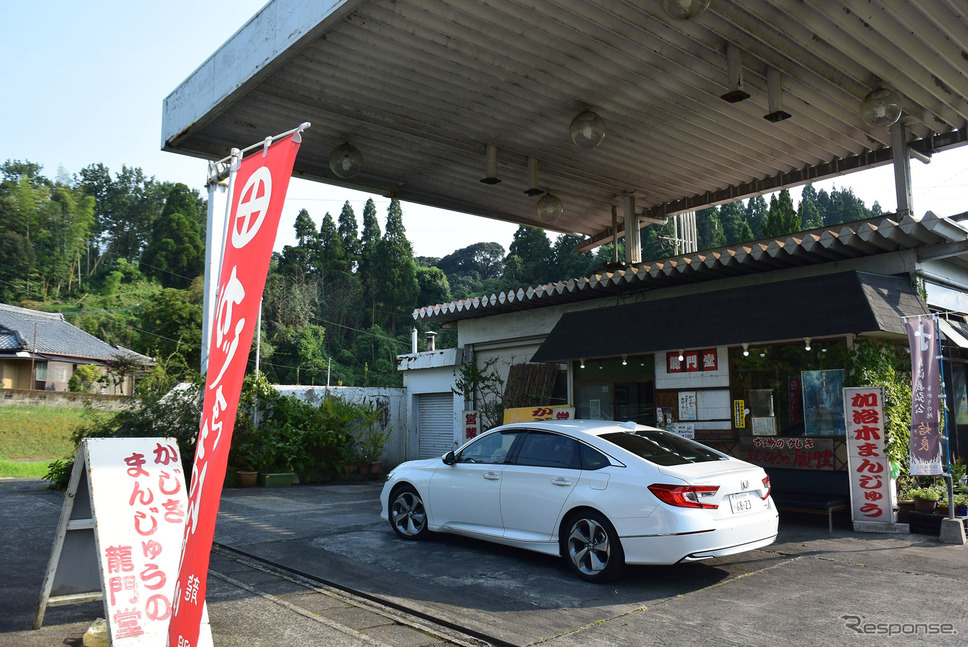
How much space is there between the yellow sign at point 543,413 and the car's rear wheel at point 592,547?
4.97m

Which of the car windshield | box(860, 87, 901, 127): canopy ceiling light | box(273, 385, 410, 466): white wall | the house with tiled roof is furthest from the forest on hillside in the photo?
the car windshield

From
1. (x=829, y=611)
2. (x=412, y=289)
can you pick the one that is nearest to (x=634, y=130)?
(x=829, y=611)

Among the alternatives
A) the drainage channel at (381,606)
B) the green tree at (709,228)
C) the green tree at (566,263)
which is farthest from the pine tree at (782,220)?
the drainage channel at (381,606)

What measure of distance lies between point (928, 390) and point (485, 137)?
6727mm

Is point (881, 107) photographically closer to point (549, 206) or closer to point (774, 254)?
point (774, 254)

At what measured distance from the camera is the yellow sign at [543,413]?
11.6 m

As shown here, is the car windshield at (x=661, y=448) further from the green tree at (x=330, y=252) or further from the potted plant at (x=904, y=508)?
the green tree at (x=330, y=252)

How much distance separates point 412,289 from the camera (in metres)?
52.7

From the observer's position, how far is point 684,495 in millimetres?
5879

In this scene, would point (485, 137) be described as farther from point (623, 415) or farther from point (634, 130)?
point (623, 415)

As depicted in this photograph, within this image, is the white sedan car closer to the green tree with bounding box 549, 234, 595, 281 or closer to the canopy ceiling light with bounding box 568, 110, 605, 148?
the canopy ceiling light with bounding box 568, 110, 605, 148

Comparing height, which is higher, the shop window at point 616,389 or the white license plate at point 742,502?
the shop window at point 616,389

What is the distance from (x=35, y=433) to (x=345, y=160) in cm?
2539

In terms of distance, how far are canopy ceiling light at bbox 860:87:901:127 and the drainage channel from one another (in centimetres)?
808
